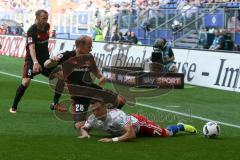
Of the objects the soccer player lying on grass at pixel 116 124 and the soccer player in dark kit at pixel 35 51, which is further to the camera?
the soccer player in dark kit at pixel 35 51

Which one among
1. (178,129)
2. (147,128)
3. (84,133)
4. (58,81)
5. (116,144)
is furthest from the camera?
(58,81)

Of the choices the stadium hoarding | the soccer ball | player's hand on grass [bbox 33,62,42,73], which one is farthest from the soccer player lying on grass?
the stadium hoarding

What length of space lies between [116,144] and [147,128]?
2.63 feet

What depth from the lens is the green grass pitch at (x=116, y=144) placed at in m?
7.75

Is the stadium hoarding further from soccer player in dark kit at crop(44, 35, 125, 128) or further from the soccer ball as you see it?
soccer player in dark kit at crop(44, 35, 125, 128)

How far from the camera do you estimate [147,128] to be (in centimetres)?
913

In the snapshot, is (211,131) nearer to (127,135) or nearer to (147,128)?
(147,128)

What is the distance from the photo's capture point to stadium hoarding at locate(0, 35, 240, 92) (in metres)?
17.8

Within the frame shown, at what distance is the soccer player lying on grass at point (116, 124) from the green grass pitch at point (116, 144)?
0.15 m

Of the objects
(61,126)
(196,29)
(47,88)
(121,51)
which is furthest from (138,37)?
(61,126)

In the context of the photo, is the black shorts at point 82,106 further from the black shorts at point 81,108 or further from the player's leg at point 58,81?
the player's leg at point 58,81


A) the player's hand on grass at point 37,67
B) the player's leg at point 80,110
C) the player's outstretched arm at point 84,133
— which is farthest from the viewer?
the player's hand on grass at point 37,67

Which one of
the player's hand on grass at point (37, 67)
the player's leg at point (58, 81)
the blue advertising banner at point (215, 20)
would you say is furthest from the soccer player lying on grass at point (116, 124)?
the blue advertising banner at point (215, 20)

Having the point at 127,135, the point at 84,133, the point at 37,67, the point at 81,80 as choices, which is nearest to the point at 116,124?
the point at 127,135
